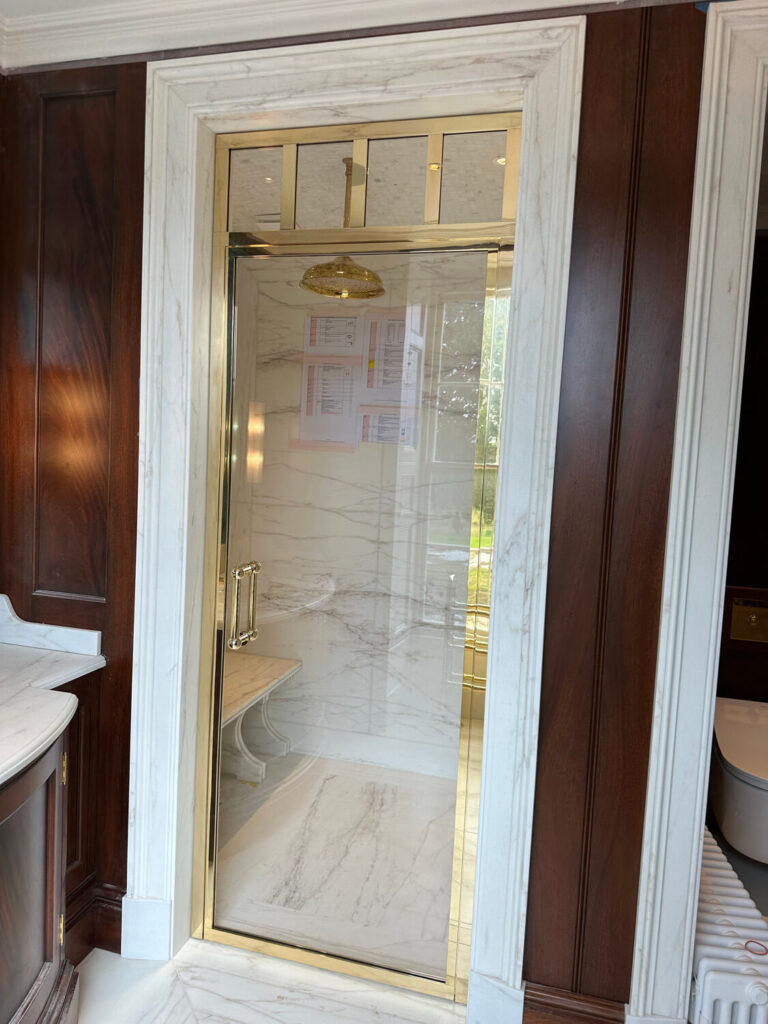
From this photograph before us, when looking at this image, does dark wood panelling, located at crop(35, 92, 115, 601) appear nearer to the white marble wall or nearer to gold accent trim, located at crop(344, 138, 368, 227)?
the white marble wall

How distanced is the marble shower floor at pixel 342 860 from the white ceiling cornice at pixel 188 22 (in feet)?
7.05

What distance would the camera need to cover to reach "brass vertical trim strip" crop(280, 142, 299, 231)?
2021 mm

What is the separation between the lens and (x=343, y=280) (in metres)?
2.21

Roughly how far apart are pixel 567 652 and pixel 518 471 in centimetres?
49

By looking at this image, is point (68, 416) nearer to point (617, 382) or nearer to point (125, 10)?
point (125, 10)

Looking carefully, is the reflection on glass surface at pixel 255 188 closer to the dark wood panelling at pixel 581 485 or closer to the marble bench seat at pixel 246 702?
the dark wood panelling at pixel 581 485

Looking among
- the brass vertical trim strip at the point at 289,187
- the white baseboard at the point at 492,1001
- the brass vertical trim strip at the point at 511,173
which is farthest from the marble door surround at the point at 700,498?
the brass vertical trim strip at the point at 289,187

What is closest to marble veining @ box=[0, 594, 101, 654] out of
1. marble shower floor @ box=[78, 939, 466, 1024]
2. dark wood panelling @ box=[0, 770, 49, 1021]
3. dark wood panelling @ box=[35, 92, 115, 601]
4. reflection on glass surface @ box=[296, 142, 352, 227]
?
dark wood panelling @ box=[35, 92, 115, 601]

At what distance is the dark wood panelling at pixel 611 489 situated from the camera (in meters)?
1.67

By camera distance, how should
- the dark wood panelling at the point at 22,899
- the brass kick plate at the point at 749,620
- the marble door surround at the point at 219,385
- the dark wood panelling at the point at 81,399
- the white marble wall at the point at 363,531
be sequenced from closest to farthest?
the dark wood panelling at the point at 22,899, the marble door surround at the point at 219,385, the dark wood panelling at the point at 81,399, the white marble wall at the point at 363,531, the brass kick plate at the point at 749,620

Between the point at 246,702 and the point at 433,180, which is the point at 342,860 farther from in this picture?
the point at 433,180

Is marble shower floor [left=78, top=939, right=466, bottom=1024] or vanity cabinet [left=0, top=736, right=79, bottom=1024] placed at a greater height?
vanity cabinet [left=0, top=736, right=79, bottom=1024]

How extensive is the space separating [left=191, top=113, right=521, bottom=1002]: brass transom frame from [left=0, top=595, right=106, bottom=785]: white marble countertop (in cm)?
39

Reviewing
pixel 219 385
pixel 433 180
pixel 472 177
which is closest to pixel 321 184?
pixel 433 180
